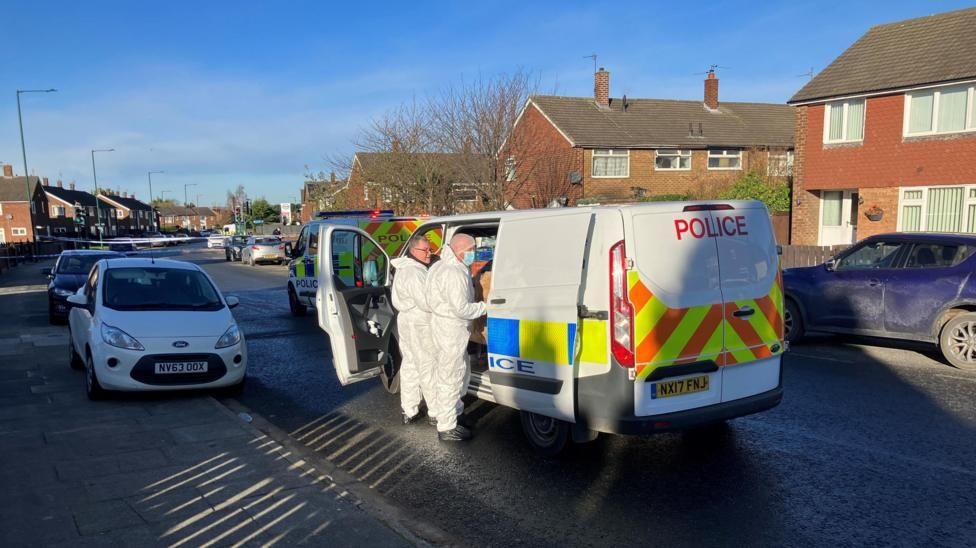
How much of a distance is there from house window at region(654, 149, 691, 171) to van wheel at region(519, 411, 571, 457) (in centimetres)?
2624

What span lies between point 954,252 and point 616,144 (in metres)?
21.2

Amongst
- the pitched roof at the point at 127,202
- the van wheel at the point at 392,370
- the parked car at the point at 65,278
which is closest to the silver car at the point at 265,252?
the parked car at the point at 65,278

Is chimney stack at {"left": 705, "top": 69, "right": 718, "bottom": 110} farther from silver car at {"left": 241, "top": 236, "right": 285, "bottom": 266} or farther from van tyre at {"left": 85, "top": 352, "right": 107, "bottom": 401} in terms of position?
van tyre at {"left": 85, "top": 352, "right": 107, "bottom": 401}

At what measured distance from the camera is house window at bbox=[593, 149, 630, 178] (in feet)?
95.4

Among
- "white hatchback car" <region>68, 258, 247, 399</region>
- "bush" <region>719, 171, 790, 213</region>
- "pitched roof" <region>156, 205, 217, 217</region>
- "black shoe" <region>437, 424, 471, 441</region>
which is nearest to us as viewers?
"black shoe" <region>437, 424, 471, 441</region>

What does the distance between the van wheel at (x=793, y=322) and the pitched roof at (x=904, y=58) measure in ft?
39.0

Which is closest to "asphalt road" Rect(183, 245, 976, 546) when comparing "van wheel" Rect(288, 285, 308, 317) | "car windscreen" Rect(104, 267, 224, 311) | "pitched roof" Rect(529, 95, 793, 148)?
"car windscreen" Rect(104, 267, 224, 311)

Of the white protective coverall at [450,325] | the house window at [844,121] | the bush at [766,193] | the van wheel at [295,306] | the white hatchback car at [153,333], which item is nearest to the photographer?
the white protective coverall at [450,325]

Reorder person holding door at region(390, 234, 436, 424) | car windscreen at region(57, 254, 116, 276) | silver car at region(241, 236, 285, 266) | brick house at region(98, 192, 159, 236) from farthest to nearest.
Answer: brick house at region(98, 192, 159, 236) < silver car at region(241, 236, 285, 266) < car windscreen at region(57, 254, 116, 276) < person holding door at region(390, 234, 436, 424)

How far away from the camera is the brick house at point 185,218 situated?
498ft

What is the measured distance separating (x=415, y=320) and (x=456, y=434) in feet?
3.48

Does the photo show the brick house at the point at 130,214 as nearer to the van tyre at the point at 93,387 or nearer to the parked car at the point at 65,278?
the parked car at the point at 65,278

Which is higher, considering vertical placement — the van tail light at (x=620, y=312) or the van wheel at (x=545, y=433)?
the van tail light at (x=620, y=312)

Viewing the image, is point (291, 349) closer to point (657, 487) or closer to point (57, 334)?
point (57, 334)
